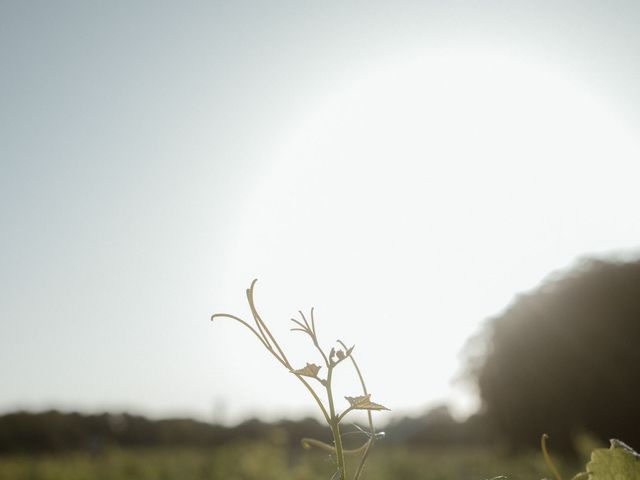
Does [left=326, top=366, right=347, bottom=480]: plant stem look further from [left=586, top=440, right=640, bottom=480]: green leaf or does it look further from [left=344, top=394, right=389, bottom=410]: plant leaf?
[left=586, top=440, right=640, bottom=480]: green leaf

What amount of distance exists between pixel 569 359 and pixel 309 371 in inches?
432

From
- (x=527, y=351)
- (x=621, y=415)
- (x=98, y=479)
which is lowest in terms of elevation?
(x=98, y=479)

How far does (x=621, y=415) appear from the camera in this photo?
341 inches

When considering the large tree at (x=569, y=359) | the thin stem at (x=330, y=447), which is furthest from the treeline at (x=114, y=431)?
the thin stem at (x=330, y=447)

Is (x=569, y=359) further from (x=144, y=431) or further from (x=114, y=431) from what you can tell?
(x=114, y=431)

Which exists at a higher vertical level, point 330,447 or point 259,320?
point 259,320

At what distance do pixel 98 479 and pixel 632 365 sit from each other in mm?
9787

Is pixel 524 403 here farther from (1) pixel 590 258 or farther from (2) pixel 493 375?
(1) pixel 590 258

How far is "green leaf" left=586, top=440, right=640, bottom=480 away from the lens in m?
0.54

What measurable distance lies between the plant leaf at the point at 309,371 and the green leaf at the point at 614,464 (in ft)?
1.06

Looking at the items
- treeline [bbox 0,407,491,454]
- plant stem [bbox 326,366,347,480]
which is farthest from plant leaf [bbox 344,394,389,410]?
treeline [bbox 0,407,491,454]

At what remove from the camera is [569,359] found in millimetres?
9961

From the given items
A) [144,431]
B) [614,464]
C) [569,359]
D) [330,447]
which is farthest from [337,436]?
[144,431]

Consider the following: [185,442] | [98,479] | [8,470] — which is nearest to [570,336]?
[98,479]
